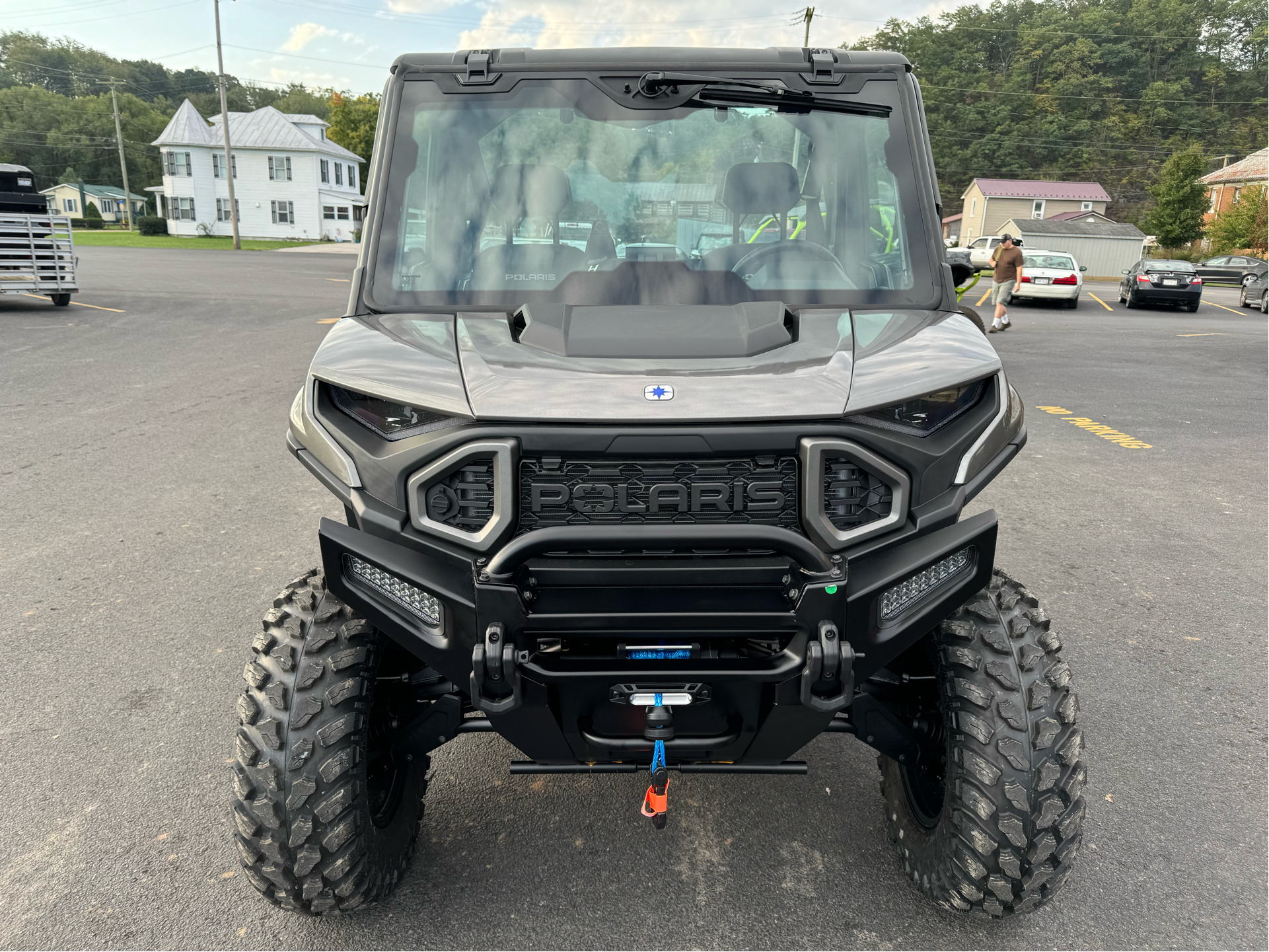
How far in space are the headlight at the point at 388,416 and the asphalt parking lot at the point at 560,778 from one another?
4.69 ft

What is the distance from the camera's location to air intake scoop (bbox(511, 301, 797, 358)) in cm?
227

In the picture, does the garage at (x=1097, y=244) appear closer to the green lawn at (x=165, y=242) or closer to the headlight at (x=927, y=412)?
the green lawn at (x=165, y=242)

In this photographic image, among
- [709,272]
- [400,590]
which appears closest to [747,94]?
[709,272]

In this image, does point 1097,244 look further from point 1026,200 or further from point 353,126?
point 353,126

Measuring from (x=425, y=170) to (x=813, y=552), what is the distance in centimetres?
178

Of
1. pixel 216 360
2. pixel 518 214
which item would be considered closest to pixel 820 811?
pixel 518 214

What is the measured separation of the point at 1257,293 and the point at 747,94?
31379 millimetres

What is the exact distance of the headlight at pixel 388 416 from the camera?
2.13m

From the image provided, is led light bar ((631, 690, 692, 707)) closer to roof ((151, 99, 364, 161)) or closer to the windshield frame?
the windshield frame

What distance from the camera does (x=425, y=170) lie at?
287 cm

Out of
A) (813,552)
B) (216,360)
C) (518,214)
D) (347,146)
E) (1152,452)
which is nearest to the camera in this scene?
(813,552)

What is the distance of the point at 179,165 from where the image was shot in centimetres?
6881

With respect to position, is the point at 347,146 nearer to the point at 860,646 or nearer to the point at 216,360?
the point at 216,360

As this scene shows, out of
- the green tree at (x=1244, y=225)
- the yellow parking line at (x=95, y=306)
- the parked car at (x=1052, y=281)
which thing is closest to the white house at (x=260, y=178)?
the yellow parking line at (x=95, y=306)
